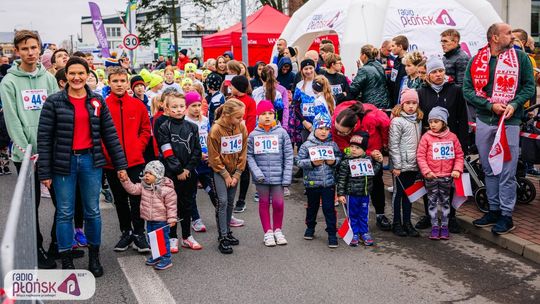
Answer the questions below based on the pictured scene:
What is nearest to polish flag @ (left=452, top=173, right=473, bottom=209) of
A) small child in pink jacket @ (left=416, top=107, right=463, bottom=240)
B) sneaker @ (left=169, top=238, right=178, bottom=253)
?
small child in pink jacket @ (left=416, top=107, right=463, bottom=240)

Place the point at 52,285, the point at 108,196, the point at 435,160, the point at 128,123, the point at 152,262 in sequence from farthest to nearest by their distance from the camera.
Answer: the point at 108,196, the point at 435,160, the point at 128,123, the point at 152,262, the point at 52,285

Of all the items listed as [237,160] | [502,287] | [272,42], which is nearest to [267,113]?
[237,160]

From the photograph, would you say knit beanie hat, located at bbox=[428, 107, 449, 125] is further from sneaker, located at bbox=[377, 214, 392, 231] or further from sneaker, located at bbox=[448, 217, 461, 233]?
sneaker, located at bbox=[377, 214, 392, 231]

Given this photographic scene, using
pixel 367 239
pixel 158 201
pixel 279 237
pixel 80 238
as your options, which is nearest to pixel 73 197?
pixel 158 201

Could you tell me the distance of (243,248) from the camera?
19.9ft

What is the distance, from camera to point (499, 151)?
5.94 m

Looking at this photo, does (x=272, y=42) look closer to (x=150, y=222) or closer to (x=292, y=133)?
(x=292, y=133)

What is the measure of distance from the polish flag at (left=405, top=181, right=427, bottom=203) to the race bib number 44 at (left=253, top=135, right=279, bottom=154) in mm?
1572

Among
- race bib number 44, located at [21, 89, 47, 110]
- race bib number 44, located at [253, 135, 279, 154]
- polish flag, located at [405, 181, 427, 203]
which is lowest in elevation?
polish flag, located at [405, 181, 427, 203]

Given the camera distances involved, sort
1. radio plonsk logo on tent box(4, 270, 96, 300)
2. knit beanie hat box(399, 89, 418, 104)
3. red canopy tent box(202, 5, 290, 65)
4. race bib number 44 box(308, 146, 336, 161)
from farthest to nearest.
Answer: red canopy tent box(202, 5, 290, 65)
knit beanie hat box(399, 89, 418, 104)
race bib number 44 box(308, 146, 336, 161)
radio plonsk logo on tent box(4, 270, 96, 300)

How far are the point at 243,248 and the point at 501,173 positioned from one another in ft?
9.61

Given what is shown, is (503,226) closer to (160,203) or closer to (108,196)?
(160,203)

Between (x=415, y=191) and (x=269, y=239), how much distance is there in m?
1.73

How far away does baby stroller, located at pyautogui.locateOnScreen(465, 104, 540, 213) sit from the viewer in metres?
6.32
